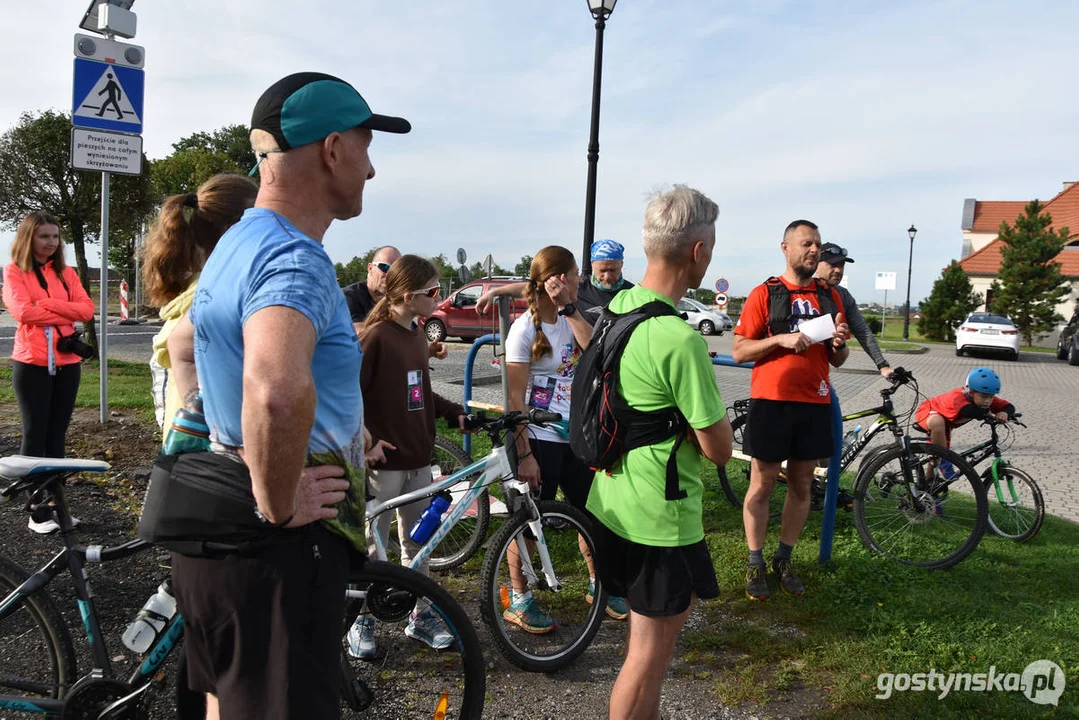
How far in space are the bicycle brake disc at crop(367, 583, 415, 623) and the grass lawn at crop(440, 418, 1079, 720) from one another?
1.47m

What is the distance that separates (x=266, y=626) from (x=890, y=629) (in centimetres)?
319

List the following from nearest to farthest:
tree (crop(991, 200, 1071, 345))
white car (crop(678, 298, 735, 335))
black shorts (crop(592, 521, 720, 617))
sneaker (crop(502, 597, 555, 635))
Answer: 1. black shorts (crop(592, 521, 720, 617))
2. sneaker (crop(502, 597, 555, 635))
3. white car (crop(678, 298, 735, 335))
4. tree (crop(991, 200, 1071, 345))

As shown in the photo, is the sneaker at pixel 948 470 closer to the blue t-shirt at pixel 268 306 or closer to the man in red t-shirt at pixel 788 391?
the man in red t-shirt at pixel 788 391

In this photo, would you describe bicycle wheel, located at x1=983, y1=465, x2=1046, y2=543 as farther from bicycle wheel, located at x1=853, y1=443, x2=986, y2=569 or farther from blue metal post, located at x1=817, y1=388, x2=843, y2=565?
blue metal post, located at x1=817, y1=388, x2=843, y2=565

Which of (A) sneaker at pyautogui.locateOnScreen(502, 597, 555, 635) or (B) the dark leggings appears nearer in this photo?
(A) sneaker at pyautogui.locateOnScreen(502, 597, 555, 635)

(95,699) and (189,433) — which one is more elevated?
(189,433)

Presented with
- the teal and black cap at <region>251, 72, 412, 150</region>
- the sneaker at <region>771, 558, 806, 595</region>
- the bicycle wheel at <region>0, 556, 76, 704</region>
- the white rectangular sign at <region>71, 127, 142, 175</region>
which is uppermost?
the white rectangular sign at <region>71, 127, 142, 175</region>

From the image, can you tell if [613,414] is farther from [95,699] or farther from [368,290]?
[368,290]

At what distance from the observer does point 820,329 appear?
3.72 m

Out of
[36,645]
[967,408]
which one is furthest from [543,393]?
[967,408]

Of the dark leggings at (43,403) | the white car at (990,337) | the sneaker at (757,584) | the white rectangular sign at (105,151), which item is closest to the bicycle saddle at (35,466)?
the dark leggings at (43,403)

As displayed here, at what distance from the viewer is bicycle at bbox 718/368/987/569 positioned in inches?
173

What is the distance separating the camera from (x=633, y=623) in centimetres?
226

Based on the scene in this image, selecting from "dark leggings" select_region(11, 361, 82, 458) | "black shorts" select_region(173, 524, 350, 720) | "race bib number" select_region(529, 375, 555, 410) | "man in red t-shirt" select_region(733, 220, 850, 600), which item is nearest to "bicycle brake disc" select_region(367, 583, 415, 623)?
"black shorts" select_region(173, 524, 350, 720)
